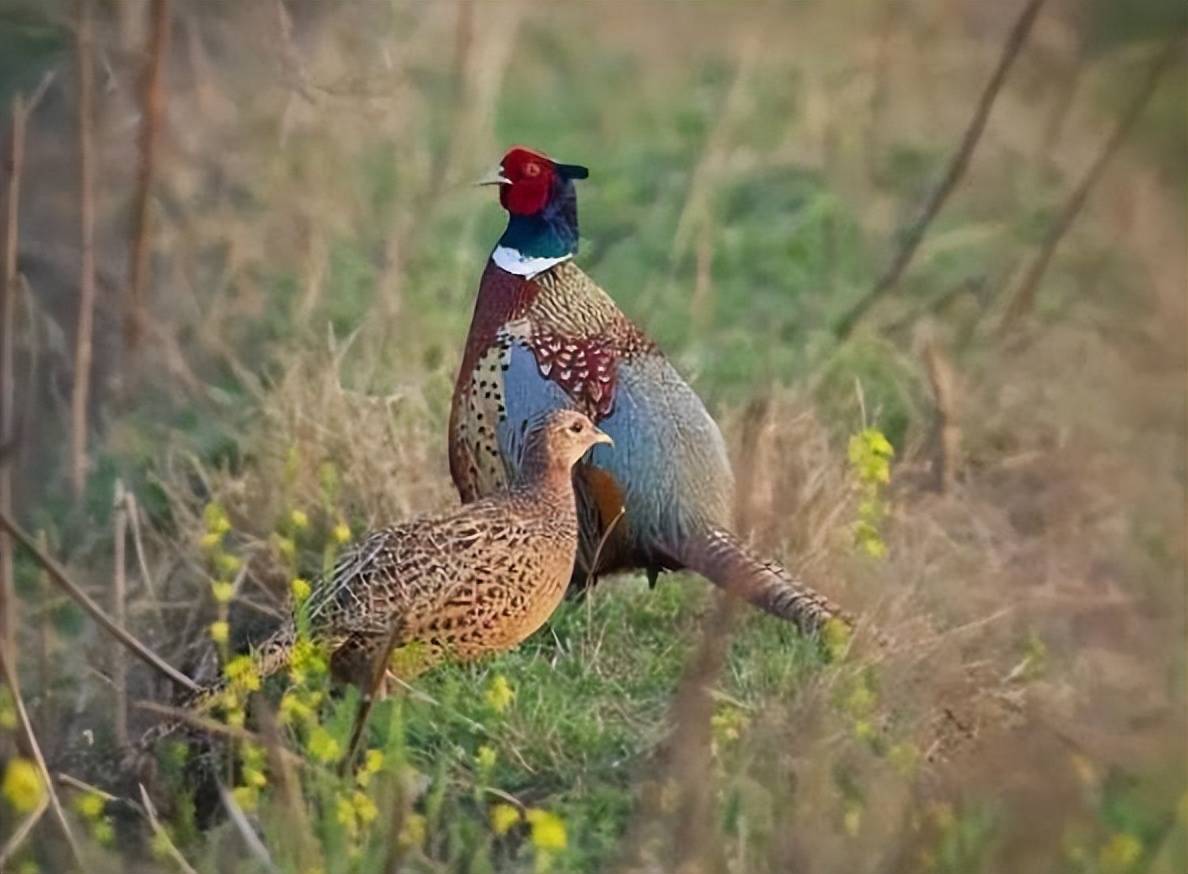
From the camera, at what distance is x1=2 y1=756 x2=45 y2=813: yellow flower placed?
154 centimetres

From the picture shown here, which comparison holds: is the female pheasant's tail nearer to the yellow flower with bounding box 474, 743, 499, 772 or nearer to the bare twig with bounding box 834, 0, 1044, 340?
the yellow flower with bounding box 474, 743, 499, 772

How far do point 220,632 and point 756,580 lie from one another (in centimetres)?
47

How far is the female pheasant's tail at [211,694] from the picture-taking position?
1.64m

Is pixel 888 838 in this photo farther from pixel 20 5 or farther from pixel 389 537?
pixel 20 5

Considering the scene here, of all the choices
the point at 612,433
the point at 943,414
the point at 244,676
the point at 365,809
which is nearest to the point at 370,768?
the point at 365,809

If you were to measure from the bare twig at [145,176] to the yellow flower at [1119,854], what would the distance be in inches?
37.9

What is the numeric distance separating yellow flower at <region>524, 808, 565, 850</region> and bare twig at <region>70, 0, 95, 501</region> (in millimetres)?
507

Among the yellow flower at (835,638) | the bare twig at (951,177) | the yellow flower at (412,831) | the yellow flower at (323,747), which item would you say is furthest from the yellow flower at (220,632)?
the bare twig at (951,177)

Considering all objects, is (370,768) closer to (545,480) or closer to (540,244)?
(545,480)

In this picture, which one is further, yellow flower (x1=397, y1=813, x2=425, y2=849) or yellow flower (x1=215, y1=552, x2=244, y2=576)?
yellow flower (x1=215, y1=552, x2=244, y2=576)

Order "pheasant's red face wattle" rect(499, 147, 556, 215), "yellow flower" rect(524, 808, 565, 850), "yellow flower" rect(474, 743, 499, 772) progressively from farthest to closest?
"pheasant's red face wattle" rect(499, 147, 556, 215)
"yellow flower" rect(474, 743, 499, 772)
"yellow flower" rect(524, 808, 565, 850)

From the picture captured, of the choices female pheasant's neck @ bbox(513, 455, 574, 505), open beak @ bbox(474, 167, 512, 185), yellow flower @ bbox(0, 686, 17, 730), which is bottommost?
yellow flower @ bbox(0, 686, 17, 730)

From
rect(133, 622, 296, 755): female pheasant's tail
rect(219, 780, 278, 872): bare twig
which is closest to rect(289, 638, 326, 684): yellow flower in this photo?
rect(133, 622, 296, 755): female pheasant's tail

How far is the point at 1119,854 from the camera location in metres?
1.64
